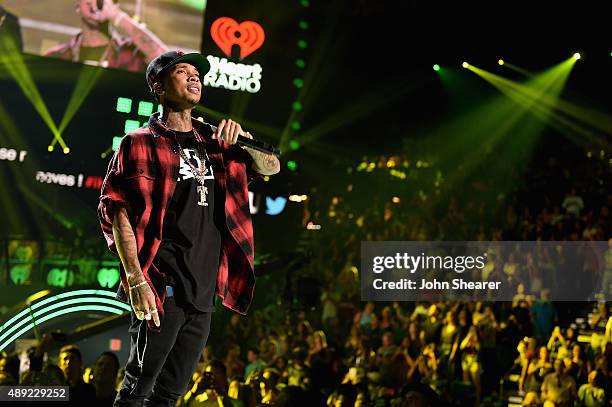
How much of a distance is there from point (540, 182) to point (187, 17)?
8089 mm

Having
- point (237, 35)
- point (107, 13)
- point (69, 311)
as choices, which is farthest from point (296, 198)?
point (69, 311)

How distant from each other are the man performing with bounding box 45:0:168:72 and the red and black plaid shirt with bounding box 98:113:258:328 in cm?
1173

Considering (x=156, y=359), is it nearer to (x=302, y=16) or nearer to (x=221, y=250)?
(x=221, y=250)

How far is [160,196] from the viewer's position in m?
2.58

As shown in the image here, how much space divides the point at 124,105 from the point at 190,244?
12.5 m

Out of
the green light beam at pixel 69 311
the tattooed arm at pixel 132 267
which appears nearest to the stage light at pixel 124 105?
the green light beam at pixel 69 311

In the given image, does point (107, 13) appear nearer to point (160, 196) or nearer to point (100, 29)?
point (100, 29)

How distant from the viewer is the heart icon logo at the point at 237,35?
15.6m

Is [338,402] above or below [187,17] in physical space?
below

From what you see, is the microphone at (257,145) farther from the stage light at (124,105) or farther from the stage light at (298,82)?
the stage light at (298,82)

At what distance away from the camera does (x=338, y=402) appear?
661 centimetres

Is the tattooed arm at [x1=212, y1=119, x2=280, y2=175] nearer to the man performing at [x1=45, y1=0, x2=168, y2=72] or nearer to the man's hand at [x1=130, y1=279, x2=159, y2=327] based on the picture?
the man's hand at [x1=130, y1=279, x2=159, y2=327]

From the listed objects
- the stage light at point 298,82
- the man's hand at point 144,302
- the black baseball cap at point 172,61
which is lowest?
the man's hand at point 144,302

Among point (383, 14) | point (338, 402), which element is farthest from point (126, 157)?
point (383, 14)
